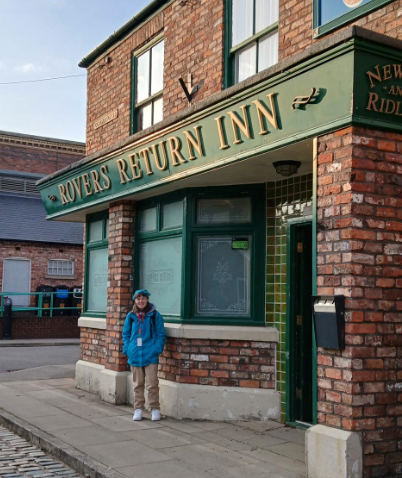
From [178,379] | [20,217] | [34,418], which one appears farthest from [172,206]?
[20,217]

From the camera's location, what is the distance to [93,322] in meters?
10.4

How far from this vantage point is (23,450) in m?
6.71

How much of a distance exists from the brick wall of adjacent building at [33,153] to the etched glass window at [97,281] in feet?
70.2

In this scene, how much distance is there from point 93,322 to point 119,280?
4.56 feet

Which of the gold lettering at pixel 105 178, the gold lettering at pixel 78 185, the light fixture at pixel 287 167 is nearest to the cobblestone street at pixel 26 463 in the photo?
the light fixture at pixel 287 167

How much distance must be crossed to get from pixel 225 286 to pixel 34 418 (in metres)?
2.91

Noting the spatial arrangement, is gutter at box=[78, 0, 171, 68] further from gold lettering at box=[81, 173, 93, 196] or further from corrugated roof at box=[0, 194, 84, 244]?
corrugated roof at box=[0, 194, 84, 244]

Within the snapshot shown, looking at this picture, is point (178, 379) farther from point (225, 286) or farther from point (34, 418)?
point (34, 418)


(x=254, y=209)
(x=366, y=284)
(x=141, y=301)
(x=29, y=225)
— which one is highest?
(x=29, y=225)

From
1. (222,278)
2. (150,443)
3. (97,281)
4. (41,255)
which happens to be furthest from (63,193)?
(41,255)

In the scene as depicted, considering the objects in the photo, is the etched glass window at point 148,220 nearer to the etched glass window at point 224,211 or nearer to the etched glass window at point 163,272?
the etched glass window at point 163,272

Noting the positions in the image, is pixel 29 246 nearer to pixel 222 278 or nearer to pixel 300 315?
pixel 222 278

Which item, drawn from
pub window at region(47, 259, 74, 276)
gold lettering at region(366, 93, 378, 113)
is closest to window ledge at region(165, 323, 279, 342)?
gold lettering at region(366, 93, 378, 113)

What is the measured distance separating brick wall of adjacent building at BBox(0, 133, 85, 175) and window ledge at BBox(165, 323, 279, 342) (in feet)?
81.8
